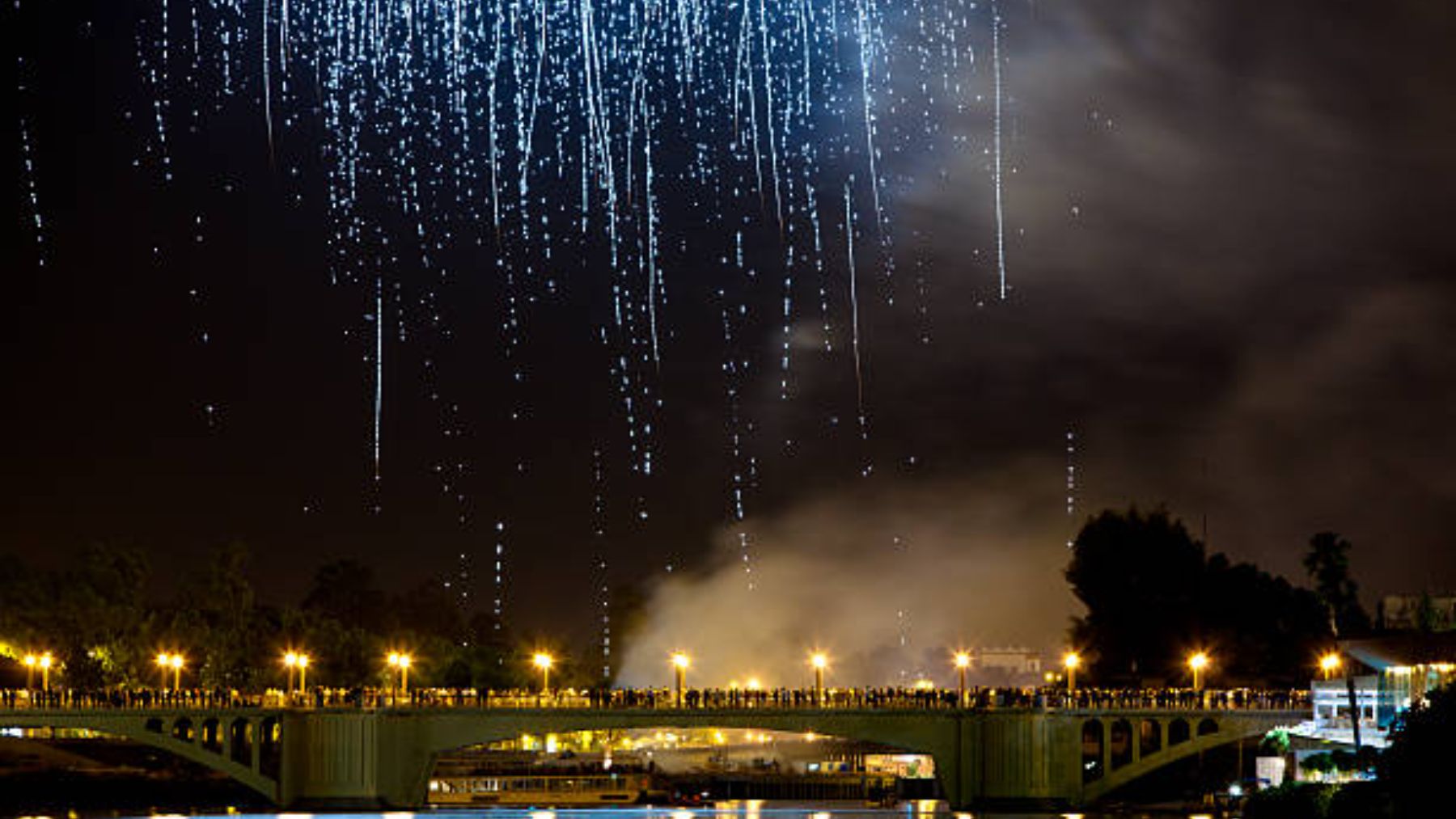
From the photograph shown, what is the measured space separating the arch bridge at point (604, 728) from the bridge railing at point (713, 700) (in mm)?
687

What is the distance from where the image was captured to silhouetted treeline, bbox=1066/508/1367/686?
184500 millimetres

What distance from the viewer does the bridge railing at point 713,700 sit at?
137 metres

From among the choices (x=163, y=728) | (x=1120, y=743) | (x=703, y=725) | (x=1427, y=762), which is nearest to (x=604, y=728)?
(x=703, y=725)

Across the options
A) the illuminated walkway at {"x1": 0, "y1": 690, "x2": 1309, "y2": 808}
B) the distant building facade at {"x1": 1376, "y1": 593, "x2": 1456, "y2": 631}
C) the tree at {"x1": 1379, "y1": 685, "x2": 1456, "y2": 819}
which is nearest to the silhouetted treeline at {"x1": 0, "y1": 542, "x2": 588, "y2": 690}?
the illuminated walkway at {"x1": 0, "y1": 690, "x2": 1309, "y2": 808}

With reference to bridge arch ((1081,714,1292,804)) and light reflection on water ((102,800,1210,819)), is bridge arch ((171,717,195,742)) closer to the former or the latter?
light reflection on water ((102,800,1210,819))

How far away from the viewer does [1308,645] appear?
186 metres

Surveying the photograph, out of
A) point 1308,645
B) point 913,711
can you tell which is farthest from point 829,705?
point 1308,645

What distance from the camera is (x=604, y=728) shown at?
137 metres

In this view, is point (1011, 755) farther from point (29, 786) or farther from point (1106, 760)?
point (29, 786)

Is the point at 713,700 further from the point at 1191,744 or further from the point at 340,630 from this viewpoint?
the point at 340,630

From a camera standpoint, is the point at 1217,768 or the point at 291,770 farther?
the point at 1217,768

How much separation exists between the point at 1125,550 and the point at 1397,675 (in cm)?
7442

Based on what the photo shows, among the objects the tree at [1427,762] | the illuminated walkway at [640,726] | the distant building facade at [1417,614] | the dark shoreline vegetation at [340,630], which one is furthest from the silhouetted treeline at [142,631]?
the tree at [1427,762]

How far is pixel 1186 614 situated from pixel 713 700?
59.3 metres
